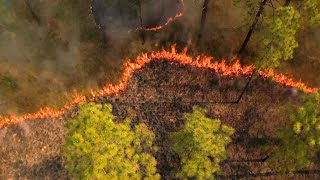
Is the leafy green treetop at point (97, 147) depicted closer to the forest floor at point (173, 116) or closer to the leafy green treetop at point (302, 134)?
the forest floor at point (173, 116)

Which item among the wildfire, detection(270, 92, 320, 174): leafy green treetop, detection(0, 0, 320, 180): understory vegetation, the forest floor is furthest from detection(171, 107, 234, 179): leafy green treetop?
the wildfire

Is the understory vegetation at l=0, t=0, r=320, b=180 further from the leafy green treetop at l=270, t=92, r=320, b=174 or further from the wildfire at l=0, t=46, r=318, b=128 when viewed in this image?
the leafy green treetop at l=270, t=92, r=320, b=174

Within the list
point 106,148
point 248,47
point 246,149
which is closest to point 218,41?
point 248,47

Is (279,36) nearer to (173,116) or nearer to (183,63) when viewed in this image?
(183,63)

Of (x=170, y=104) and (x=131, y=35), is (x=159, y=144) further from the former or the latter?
(x=131, y=35)

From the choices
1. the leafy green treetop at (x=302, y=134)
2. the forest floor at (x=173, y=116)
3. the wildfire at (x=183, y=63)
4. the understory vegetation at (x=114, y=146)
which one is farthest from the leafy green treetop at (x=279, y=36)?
the wildfire at (x=183, y=63)
